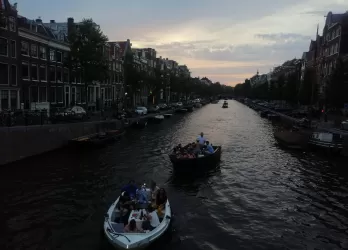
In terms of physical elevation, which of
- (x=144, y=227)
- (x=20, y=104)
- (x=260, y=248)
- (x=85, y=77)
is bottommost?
(x=260, y=248)

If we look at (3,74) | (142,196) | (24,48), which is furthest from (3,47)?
(142,196)

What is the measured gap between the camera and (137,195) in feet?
52.7

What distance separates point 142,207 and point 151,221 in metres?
1.44

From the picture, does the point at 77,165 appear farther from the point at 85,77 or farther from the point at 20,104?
the point at 85,77

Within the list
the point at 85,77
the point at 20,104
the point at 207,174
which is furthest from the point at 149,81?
the point at 207,174

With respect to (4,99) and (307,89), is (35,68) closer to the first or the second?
(4,99)

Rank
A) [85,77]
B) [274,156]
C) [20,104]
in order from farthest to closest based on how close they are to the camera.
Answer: [85,77] < [20,104] < [274,156]

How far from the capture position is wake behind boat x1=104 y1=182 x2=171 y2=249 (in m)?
12.4

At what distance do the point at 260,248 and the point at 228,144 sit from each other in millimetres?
27487

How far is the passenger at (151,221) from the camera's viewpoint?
13.3m

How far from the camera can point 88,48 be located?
48000 millimetres

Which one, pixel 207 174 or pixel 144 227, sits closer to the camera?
pixel 144 227

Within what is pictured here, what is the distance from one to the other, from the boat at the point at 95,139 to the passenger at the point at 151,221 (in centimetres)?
2115

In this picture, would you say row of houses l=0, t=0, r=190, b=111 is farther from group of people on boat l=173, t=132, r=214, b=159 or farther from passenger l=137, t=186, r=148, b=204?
passenger l=137, t=186, r=148, b=204
